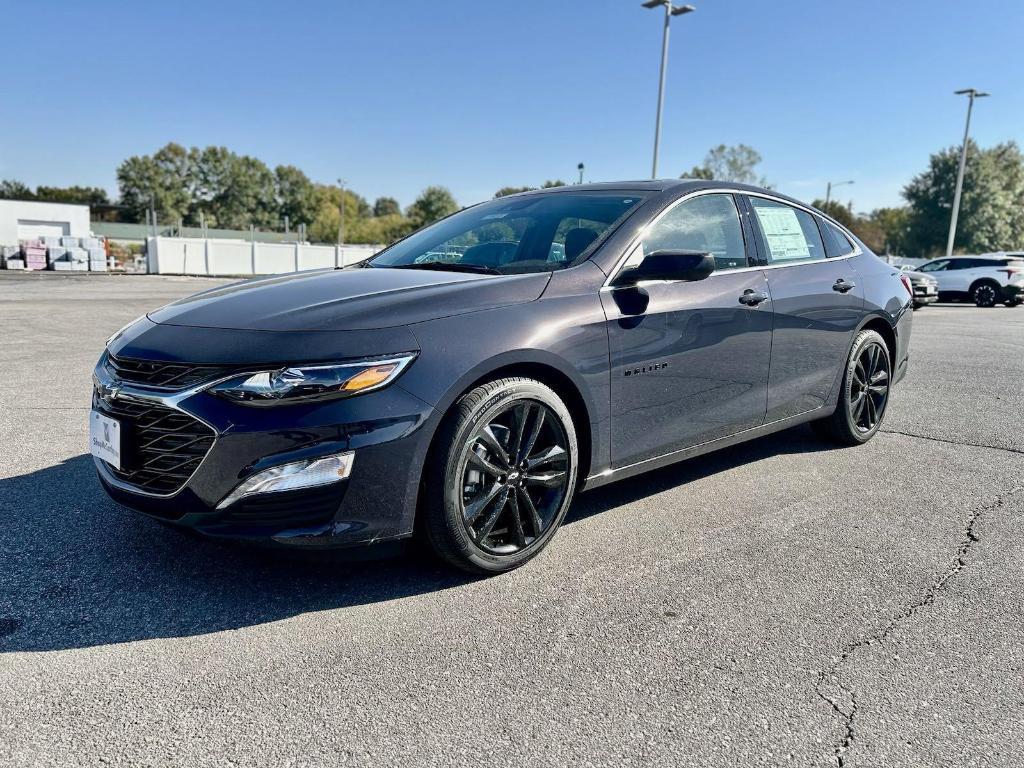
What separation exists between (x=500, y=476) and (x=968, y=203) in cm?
6762

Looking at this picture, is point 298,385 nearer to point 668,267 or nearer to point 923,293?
point 668,267

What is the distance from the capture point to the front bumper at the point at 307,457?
2520 mm

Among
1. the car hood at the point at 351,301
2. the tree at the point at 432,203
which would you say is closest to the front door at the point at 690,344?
the car hood at the point at 351,301

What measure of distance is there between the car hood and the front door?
51 cm

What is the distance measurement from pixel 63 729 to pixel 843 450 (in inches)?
175

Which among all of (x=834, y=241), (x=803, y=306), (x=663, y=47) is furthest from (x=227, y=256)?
(x=803, y=306)

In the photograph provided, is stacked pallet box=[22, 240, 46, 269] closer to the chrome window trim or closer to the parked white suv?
the parked white suv

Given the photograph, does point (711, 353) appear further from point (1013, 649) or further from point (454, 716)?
point (454, 716)

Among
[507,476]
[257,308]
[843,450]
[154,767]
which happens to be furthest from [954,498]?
[154,767]

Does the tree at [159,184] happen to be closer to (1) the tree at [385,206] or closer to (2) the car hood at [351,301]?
(1) the tree at [385,206]

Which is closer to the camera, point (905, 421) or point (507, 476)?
point (507, 476)

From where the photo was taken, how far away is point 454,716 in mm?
2121

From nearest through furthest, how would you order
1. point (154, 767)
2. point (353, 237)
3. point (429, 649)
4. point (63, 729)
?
point (154, 767), point (63, 729), point (429, 649), point (353, 237)

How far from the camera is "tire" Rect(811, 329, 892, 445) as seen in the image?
190 inches
